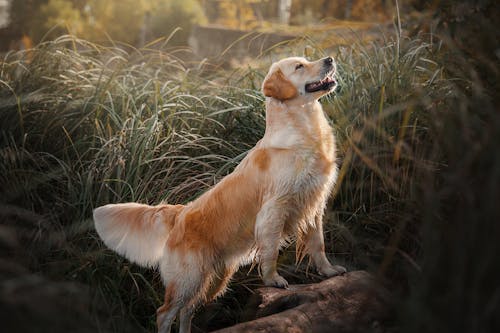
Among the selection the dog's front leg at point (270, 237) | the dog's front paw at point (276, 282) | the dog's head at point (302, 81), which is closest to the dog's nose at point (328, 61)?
the dog's head at point (302, 81)

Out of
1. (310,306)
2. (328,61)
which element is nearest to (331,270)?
(310,306)

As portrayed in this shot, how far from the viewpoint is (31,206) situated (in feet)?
16.2

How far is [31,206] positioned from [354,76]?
3.06 m

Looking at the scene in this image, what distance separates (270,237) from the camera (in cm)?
384

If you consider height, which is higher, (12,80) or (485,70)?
(485,70)

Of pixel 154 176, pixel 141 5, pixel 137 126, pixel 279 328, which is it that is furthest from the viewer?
pixel 141 5

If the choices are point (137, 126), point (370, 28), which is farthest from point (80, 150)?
point (370, 28)

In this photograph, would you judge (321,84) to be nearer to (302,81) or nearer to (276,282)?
(302,81)

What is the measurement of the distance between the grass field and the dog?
35 centimetres

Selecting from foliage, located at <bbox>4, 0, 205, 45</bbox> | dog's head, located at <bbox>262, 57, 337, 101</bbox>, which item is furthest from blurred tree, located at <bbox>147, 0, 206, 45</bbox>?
dog's head, located at <bbox>262, 57, 337, 101</bbox>

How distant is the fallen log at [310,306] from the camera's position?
3080mm

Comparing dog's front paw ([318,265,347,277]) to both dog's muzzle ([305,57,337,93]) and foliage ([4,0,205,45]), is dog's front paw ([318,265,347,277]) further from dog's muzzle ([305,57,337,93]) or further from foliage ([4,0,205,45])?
foliage ([4,0,205,45])

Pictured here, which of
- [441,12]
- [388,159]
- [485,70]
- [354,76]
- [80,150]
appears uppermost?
[441,12]

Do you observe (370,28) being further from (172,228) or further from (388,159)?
(172,228)
